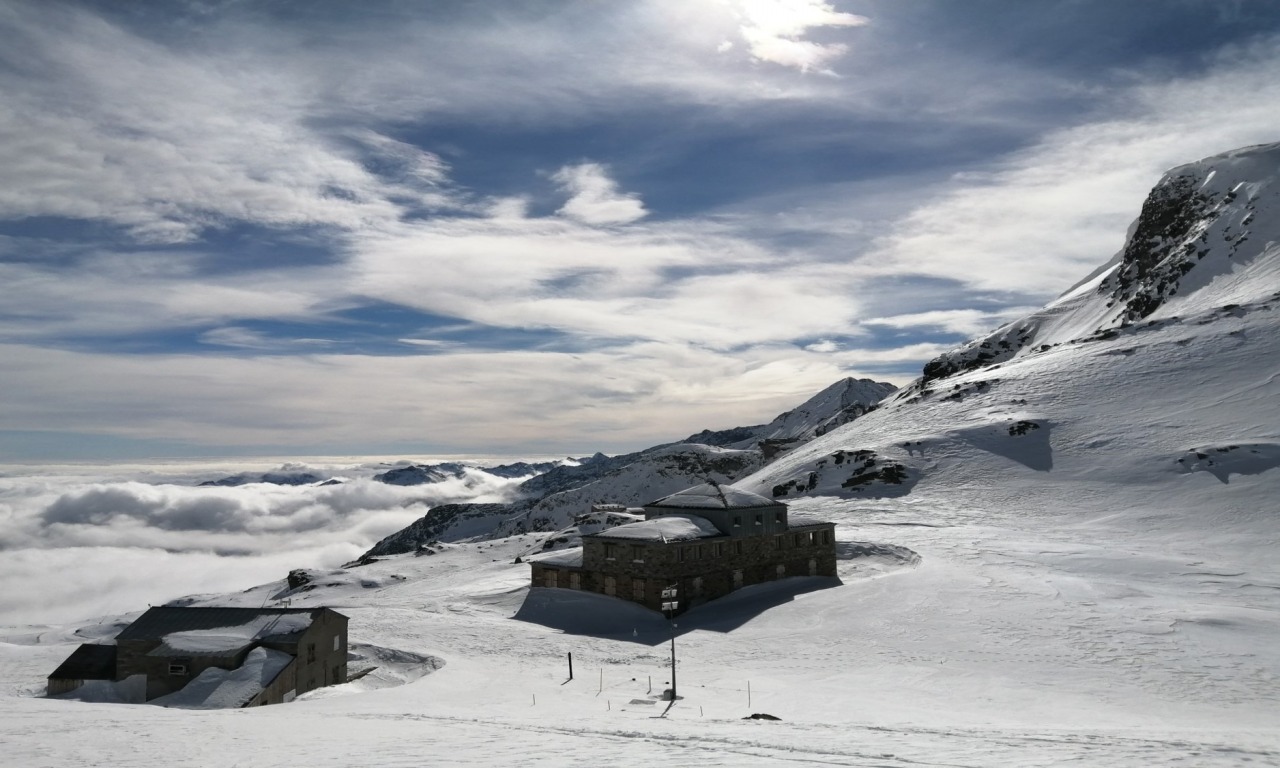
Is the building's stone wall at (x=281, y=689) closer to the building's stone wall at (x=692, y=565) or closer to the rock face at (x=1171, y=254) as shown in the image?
the building's stone wall at (x=692, y=565)

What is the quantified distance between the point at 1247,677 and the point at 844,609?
18.8m

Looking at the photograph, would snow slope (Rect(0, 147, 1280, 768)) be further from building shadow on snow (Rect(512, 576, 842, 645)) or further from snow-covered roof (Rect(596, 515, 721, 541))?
snow-covered roof (Rect(596, 515, 721, 541))

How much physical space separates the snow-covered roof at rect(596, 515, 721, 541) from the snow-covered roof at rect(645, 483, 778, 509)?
133 cm

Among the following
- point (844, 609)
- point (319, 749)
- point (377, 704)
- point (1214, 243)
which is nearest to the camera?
point (319, 749)

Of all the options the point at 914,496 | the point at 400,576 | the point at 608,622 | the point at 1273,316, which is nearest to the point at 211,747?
the point at 608,622

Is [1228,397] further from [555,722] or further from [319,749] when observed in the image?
[319,749]

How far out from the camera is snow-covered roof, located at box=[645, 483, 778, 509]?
56.5 meters

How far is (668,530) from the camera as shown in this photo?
5362 centimetres

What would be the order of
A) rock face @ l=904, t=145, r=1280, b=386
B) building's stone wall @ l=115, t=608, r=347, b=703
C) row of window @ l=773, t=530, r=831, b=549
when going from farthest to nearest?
rock face @ l=904, t=145, r=1280, b=386, row of window @ l=773, t=530, r=831, b=549, building's stone wall @ l=115, t=608, r=347, b=703

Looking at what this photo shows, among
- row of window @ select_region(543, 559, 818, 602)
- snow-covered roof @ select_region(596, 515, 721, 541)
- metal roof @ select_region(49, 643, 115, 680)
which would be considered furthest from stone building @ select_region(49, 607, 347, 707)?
snow-covered roof @ select_region(596, 515, 721, 541)

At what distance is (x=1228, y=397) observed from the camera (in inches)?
3472

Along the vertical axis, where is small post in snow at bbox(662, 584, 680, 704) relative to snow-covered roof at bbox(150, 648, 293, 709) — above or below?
above

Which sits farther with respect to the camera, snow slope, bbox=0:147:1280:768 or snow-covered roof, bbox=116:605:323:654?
snow-covered roof, bbox=116:605:323:654

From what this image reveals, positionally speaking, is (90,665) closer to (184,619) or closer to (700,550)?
(184,619)
